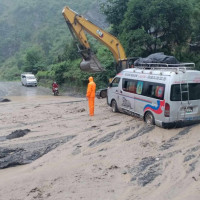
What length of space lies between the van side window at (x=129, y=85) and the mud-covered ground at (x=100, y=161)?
1.30m

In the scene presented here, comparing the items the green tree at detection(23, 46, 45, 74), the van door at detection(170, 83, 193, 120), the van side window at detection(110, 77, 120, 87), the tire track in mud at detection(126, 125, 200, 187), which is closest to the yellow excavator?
the van side window at detection(110, 77, 120, 87)

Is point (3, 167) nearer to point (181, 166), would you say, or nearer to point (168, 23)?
point (181, 166)

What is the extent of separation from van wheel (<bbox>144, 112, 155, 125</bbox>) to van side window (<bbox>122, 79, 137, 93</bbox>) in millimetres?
1334

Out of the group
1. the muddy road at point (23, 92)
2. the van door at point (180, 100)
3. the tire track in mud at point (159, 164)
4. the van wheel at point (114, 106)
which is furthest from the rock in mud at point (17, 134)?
the muddy road at point (23, 92)

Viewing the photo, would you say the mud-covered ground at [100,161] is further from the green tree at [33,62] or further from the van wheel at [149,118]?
the green tree at [33,62]

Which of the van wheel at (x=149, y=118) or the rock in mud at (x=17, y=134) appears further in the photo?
the van wheel at (x=149, y=118)

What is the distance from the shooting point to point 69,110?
1573 cm

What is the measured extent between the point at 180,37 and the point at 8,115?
13.8 meters

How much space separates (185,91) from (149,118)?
5.73ft

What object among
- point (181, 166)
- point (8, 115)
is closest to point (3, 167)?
point (181, 166)

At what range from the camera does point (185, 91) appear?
1016 centimetres

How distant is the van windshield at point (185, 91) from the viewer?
9962mm

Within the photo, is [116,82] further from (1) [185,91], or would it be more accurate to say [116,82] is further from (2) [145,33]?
(2) [145,33]

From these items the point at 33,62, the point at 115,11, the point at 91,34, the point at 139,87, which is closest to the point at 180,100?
the point at 139,87
